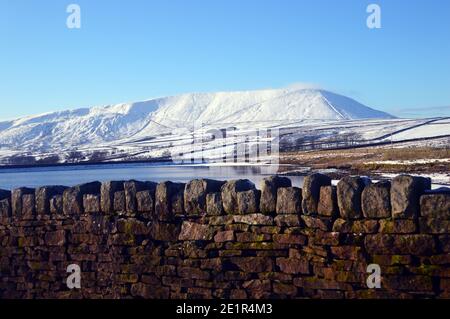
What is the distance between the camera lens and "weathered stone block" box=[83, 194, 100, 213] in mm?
8070

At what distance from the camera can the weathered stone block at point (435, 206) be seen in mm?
6164

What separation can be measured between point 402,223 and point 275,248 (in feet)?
5.28

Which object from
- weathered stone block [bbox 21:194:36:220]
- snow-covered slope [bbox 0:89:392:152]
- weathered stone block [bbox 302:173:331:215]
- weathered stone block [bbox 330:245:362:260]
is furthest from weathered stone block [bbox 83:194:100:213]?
snow-covered slope [bbox 0:89:392:152]

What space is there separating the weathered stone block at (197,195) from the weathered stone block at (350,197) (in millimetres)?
1776

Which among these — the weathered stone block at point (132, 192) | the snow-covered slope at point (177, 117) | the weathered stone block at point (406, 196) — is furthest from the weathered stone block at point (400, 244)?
the snow-covered slope at point (177, 117)

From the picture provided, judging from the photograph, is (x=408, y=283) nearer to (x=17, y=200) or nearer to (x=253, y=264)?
(x=253, y=264)

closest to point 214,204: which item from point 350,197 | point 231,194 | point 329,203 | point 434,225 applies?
point 231,194

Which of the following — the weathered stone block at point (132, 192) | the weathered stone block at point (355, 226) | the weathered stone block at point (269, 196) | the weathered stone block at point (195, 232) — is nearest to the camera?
the weathered stone block at point (355, 226)

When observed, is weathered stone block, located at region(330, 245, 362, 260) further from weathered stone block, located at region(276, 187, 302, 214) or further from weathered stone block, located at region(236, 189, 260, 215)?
weathered stone block, located at region(236, 189, 260, 215)

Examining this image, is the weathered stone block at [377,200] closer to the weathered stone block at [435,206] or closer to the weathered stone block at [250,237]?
the weathered stone block at [435,206]

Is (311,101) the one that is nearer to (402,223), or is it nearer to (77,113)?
(77,113)

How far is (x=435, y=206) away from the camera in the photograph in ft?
20.4
